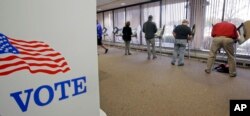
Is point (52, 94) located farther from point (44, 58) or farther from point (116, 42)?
point (116, 42)

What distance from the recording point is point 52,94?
2.74ft

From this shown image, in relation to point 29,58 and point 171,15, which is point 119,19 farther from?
point 29,58

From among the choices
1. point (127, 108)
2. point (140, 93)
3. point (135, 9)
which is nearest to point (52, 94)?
point (127, 108)

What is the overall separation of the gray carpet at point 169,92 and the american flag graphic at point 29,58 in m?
1.63

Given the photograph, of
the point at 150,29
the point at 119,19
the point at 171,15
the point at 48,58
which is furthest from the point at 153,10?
the point at 48,58

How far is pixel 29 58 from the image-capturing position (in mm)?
749

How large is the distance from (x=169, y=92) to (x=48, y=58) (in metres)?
2.56

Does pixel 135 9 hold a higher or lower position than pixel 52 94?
higher

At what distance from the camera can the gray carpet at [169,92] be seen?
238 centimetres

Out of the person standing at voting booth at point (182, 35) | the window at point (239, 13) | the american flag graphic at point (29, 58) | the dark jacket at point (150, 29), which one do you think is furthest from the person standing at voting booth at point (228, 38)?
the american flag graphic at point (29, 58)

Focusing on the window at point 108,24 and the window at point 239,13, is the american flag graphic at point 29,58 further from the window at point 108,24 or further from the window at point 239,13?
the window at point 108,24

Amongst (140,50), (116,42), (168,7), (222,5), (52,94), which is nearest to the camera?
(52,94)

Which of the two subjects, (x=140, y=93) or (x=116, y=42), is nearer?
(x=140, y=93)

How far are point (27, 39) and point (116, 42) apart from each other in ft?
33.2
